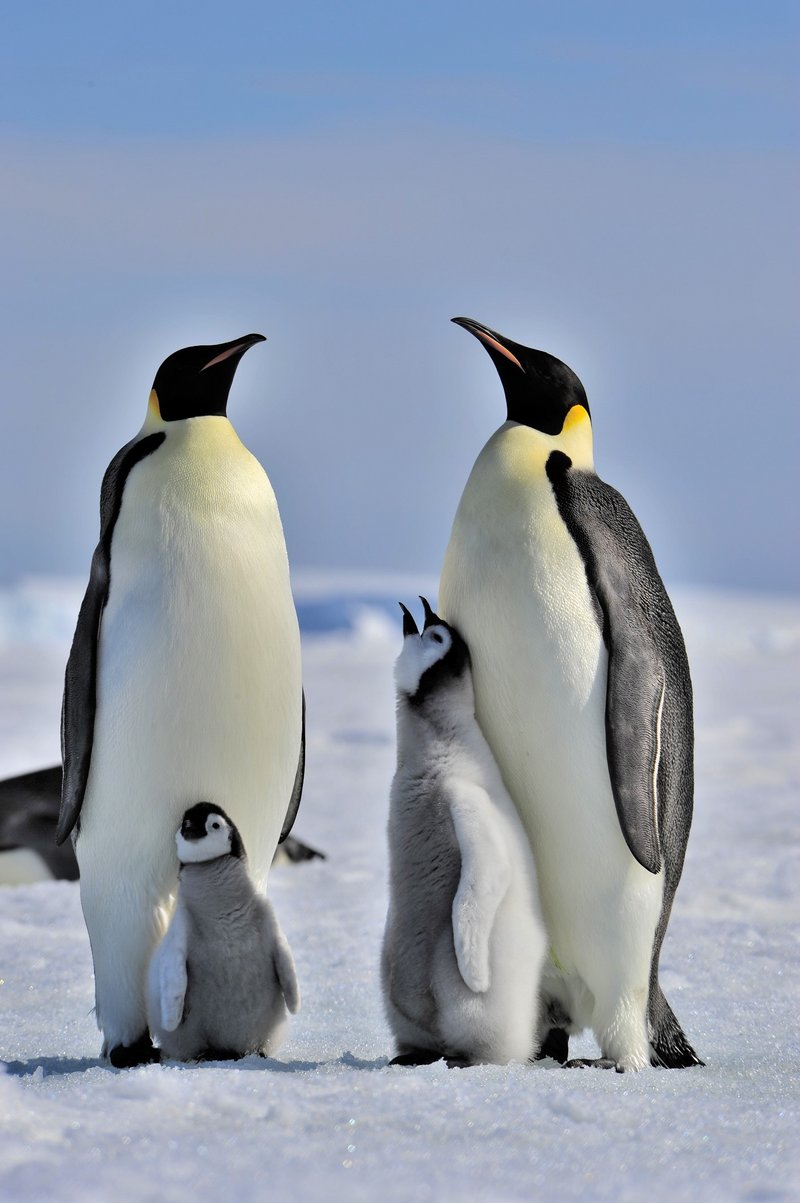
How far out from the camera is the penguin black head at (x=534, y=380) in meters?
3.74

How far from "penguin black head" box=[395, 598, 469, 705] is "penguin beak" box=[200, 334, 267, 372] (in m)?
0.86

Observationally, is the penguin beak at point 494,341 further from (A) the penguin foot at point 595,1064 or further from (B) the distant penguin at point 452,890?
(A) the penguin foot at point 595,1064

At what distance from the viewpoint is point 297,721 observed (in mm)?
3762

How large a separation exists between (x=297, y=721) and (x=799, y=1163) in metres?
1.67

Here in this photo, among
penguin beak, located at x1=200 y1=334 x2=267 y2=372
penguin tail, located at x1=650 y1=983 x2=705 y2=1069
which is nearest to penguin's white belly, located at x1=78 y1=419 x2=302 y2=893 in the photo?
penguin beak, located at x1=200 y1=334 x2=267 y2=372

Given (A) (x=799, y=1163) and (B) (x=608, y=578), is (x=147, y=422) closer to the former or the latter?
(B) (x=608, y=578)

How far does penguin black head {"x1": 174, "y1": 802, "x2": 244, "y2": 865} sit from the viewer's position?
338 cm

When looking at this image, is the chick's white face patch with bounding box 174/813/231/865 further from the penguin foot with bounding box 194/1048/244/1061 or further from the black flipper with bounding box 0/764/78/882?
the black flipper with bounding box 0/764/78/882

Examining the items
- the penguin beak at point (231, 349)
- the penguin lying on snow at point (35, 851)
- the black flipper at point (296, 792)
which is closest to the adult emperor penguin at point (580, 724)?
the black flipper at point (296, 792)

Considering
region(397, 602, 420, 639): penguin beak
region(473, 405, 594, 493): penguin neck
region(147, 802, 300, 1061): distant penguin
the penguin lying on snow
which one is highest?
region(473, 405, 594, 493): penguin neck

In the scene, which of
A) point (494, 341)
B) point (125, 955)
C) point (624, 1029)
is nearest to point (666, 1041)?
point (624, 1029)

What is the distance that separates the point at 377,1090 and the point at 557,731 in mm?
1001

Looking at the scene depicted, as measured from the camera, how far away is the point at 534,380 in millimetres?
3746

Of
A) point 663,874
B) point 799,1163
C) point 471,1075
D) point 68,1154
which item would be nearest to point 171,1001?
point 471,1075
